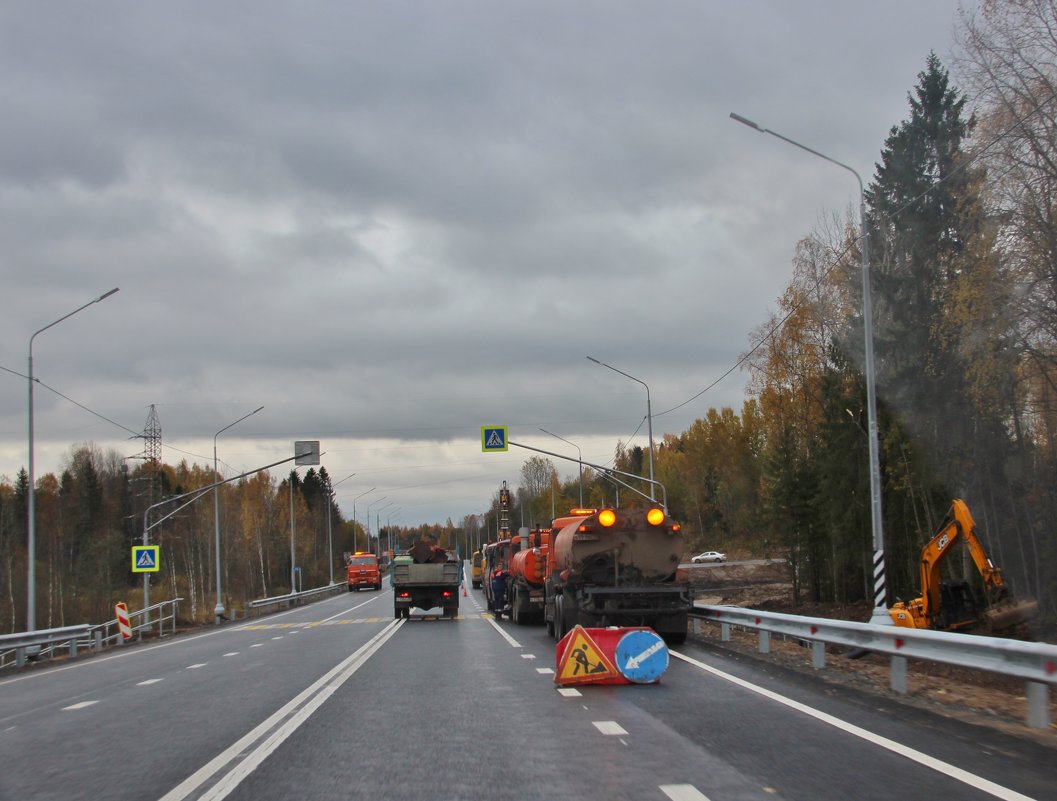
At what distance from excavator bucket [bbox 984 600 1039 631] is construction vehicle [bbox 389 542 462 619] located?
2031 centimetres

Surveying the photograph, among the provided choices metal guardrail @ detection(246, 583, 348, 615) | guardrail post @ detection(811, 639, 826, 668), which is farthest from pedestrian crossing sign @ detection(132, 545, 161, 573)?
guardrail post @ detection(811, 639, 826, 668)

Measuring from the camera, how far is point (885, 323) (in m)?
35.2

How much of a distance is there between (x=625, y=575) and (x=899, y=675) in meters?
8.81

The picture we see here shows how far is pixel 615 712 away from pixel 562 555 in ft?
36.2

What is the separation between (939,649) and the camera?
11102mm

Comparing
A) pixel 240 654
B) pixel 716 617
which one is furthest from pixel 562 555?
pixel 240 654

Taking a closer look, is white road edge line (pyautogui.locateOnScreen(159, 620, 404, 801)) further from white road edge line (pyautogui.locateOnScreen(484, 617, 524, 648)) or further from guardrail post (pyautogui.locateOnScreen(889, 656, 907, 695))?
guardrail post (pyautogui.locateOnScreen(889, 656, 907, 695))

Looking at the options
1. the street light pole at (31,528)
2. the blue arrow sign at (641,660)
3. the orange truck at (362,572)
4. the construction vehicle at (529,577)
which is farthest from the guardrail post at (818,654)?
the orange truck at (362,572)

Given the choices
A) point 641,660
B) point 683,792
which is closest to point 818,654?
point 641,660

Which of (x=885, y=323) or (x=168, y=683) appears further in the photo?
(x=885, y=323)

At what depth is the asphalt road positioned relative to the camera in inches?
281

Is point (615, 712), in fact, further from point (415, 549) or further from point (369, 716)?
point (415, 549)

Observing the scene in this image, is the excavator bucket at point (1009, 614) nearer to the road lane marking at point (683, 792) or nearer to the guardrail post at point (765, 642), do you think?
the guardrail post at point (765, 642)

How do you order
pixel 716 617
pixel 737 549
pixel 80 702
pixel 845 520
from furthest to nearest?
pixel 737 549
pixel 845 520
pixel 716 617
pixel 80 702
